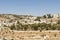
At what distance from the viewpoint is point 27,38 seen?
18.1 m

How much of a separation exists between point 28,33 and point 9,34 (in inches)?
77.0

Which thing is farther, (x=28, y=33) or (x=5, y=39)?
(x=28, y=33)

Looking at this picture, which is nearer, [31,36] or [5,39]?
[5,39]

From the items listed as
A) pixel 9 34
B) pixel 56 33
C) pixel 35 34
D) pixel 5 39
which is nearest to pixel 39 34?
pixel 35 34

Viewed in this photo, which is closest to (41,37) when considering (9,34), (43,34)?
(43,34)

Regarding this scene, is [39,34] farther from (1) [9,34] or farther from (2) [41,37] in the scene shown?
(1) [9,34]

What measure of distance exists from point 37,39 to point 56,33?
2.18 meters

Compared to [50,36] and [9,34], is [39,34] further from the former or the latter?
[9,34]

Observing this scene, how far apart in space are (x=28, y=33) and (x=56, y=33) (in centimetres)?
273

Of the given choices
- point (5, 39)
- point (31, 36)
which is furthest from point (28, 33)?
point (5, 39)

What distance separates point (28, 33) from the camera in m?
18.9

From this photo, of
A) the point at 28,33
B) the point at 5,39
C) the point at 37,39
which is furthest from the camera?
the point at 28,33

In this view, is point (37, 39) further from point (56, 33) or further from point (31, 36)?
point (56, 33)

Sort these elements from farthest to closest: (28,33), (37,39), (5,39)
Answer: (28,33) < (37,39) < (5,39)
